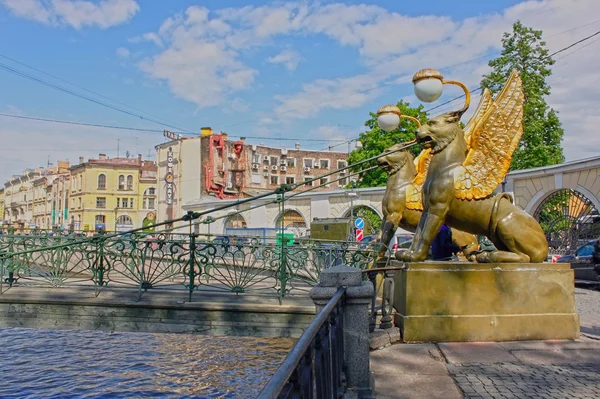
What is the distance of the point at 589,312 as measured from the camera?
8945 millimetres

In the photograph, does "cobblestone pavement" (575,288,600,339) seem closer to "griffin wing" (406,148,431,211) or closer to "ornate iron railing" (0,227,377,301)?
"griffin wing" (406,148,431,211)

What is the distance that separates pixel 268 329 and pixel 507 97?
5.05m

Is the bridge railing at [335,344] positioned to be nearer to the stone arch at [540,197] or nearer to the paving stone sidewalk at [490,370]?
the paving stone sidewalk at [490,370]

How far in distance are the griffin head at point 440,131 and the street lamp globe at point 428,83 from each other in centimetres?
103

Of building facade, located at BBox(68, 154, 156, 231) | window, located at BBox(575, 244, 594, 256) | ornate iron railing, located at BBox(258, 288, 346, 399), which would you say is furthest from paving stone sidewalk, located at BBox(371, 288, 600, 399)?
building facade, located at BBox(68, 154, 156, 231)

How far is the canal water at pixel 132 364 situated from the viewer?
6.52m

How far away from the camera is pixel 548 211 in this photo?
77.3ft

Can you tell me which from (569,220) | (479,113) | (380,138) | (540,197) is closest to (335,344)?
(479,113)

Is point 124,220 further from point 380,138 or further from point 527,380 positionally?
point 527,380

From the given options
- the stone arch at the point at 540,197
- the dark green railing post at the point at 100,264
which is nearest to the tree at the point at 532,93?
the stone arch at the point at 540,197

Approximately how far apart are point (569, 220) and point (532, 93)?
30.0 feet

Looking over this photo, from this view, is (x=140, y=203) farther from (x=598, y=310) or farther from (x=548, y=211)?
(x=598, y=310)

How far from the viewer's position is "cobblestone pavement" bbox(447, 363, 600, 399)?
396 cm

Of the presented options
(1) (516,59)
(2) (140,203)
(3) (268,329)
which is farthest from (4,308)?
(2) (140,203)
